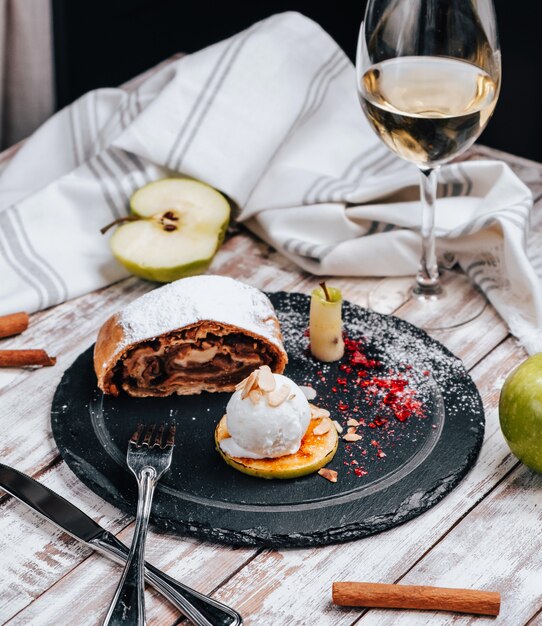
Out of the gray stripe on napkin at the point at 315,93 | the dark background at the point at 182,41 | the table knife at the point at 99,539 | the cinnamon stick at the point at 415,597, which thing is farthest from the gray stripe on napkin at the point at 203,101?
the cinnamon stick at the point at 415,597

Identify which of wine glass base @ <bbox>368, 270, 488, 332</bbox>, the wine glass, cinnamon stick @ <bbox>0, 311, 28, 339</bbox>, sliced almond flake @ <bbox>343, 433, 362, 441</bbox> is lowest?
cinnamon stick @ <bbox>0, 311, 28, 339</bbox>

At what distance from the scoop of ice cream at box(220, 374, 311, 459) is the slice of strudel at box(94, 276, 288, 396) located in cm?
20

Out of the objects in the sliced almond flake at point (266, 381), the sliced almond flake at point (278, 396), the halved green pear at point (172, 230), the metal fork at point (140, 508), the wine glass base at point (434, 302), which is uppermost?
the sliced almond flake at point (266, 381)

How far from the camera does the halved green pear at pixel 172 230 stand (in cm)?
189

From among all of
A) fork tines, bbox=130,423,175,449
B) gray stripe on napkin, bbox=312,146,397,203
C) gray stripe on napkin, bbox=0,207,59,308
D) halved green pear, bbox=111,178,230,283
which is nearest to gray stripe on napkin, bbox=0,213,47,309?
gray stripe on napkin, bbox=0,207,59,308

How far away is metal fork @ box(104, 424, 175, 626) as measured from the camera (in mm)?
1186

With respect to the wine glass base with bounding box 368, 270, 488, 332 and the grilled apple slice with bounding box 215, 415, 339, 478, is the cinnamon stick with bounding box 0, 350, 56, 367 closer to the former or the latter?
the grilled apple slice with bounding box 215, 415, 339, 478

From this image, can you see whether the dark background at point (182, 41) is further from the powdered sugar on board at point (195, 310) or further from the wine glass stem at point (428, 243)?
the powdered sugar on board at point (195, 310)

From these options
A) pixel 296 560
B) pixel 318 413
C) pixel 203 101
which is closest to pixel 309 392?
pixel 318 413

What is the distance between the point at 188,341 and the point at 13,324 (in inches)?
15.1

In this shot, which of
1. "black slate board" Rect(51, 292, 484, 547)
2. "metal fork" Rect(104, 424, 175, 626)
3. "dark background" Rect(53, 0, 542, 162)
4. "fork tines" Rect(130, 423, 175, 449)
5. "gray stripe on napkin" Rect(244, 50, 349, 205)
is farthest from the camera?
"dark background" Rect(53, 0, 542, 162)

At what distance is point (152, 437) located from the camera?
1476mm

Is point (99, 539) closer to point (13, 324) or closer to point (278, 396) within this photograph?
point (278, 396)

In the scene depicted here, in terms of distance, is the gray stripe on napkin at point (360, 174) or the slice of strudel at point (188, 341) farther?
the gray stripe on napkin at point (360, 174)
